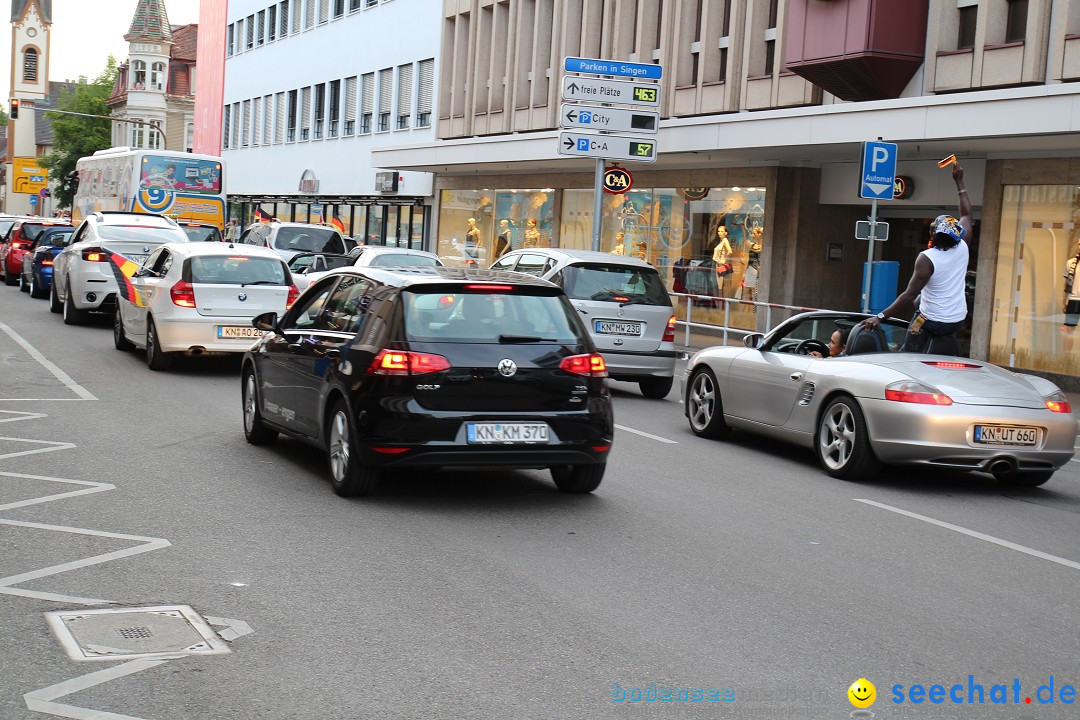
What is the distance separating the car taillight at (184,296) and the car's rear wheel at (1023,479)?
897 centimetres

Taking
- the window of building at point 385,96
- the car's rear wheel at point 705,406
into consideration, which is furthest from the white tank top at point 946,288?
the window of building at point 385,96

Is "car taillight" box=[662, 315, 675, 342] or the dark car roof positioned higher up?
the dark car roof

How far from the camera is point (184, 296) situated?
15664 millimetres

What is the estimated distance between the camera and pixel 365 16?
49344 millimetres

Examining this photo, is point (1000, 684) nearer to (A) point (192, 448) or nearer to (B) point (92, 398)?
(A) point (192, 448)

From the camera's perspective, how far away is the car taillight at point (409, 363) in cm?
816

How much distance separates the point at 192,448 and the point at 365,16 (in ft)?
135

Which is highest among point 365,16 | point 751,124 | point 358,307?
point 365,16

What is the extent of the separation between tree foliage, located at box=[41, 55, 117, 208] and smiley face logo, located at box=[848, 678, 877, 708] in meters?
104

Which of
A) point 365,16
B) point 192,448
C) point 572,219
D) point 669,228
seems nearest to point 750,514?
point 192,448

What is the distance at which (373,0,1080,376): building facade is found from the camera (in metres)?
20.8

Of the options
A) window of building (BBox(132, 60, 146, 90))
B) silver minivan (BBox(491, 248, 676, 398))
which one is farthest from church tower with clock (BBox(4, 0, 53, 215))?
silver minivan (BBox(491, 248, 676, 398))

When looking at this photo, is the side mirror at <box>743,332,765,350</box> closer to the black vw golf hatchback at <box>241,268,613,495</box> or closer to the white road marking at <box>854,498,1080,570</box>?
the white road marking at <box>854,498,1080,570</box>

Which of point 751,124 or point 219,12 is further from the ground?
point 219,12
